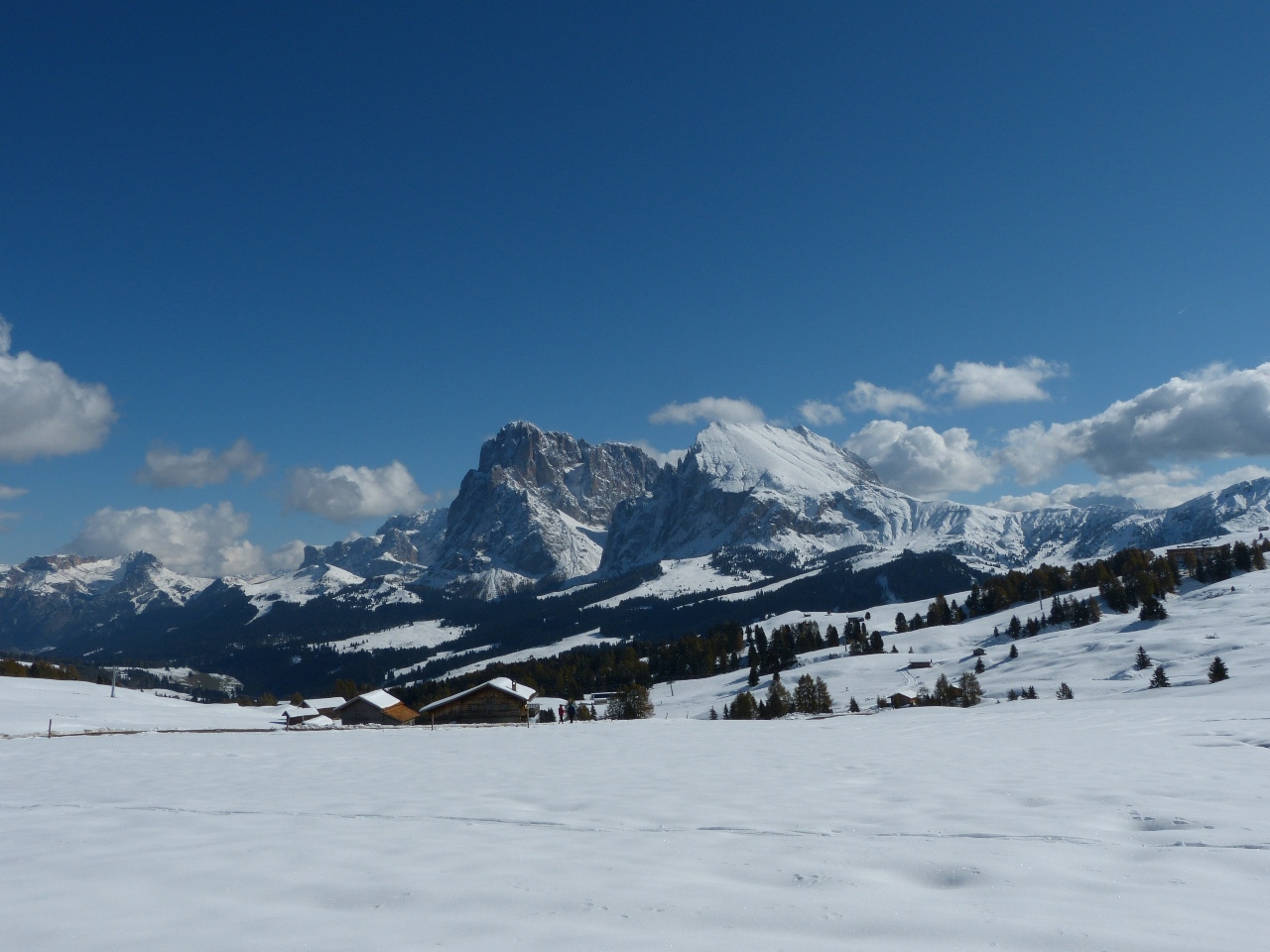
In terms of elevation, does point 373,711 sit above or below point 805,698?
above

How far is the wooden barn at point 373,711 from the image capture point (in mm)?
67000

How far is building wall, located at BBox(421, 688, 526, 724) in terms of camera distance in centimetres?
6362

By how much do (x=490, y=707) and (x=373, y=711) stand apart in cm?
1158

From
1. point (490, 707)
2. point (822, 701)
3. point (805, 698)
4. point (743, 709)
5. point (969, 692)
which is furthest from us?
point (822, 701)

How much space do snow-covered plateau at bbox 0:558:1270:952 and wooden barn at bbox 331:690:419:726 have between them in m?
49.6

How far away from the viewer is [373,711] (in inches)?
2635

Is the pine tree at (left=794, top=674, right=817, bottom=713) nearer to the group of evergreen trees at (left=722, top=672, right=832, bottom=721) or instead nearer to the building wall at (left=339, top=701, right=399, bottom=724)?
the group of evergreen trees at (left=722, top=672, right=832, bottom=721)

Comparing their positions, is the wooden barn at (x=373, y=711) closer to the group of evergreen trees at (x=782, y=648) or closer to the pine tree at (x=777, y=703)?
the pine tree at (x=777, y=703)

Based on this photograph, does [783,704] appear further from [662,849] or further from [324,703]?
[662,849]

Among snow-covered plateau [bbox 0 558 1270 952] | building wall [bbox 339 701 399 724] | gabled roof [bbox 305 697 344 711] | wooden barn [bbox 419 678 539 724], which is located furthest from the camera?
gabled roof [bbox 305 697 344 711]

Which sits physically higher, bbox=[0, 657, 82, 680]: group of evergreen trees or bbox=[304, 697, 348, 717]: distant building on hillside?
bbox=[0, 657, 82, 680]: group of evergreen trees

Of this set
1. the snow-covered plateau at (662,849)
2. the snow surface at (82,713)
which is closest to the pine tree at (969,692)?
the snow-covered plateau at (662,849)

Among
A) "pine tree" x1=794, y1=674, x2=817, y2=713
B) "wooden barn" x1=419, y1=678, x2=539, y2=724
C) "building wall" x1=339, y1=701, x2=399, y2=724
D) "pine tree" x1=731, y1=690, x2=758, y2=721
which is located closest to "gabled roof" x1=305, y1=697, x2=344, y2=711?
"building wall" x1=339, y1=701, x2=399, y2=724

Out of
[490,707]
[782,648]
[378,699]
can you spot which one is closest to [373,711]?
[378,699]
